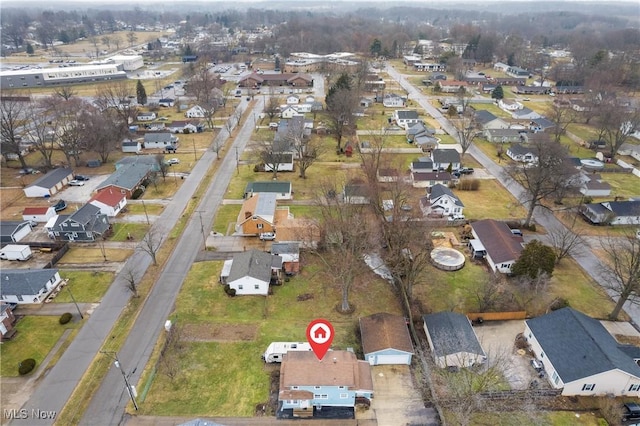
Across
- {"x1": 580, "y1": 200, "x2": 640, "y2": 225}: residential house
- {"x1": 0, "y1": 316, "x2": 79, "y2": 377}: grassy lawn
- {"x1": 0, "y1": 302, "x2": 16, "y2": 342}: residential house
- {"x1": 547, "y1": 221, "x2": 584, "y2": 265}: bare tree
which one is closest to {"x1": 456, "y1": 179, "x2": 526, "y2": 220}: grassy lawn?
{"x1": 547, "y1": 221, "x2": 584, "y2": 265}: bare tree

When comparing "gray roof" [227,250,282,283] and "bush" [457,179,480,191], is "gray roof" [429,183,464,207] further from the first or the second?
"gray roof" [227,250,282,283]

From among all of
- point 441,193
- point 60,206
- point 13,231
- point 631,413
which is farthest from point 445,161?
point 13,231

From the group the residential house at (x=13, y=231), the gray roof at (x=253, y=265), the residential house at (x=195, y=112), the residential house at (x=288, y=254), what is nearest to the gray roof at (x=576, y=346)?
the residential house at (x=288, y=254)

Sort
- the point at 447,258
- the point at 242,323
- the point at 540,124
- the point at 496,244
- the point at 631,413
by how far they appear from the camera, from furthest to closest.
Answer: the point at 540,124
the point at 447,258
the point at 496,244
the point at 242,323
the point at 631,413

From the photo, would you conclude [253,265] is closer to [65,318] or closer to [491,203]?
[65,318]

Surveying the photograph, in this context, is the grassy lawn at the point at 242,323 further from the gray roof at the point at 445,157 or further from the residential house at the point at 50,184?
the gray roof at the point at 445,157

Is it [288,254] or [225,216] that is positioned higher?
[288,254]
